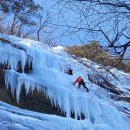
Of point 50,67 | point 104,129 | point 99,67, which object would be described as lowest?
point 104,129

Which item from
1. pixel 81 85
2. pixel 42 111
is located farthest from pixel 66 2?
pixel 81 85

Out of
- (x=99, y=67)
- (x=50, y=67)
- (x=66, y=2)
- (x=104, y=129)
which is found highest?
(x=66, y=2)

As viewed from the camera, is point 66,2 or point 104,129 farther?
point 104,129

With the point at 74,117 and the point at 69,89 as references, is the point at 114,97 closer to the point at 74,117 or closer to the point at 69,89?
the point at 69,89

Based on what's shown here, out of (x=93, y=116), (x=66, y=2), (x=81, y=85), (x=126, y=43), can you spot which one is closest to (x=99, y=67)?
(x=126, y=43)

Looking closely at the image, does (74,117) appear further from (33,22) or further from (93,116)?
(33,22)

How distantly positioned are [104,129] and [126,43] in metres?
7.66

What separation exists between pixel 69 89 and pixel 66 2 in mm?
8970

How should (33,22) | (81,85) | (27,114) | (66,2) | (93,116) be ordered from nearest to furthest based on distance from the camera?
(66,2)
(27,114)
(93,116)
(81,85)
(33,22)

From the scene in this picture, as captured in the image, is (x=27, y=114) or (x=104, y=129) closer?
(x=27, y=114)

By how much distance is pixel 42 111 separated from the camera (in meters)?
10.4

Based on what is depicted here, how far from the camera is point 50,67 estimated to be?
44.3ft

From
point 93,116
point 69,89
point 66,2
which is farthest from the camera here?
point 69,89

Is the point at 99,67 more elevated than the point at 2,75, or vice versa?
the point at 99,67
